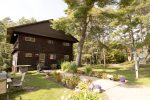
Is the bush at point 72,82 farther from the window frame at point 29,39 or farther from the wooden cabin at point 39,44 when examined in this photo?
the window frame at point 29,39

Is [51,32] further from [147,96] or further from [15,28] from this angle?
[147,96]

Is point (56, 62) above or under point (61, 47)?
under

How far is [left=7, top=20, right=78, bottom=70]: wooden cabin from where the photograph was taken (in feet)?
86.2

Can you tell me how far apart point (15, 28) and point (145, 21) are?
18.0 m

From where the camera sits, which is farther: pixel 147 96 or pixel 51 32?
pixel 51 32

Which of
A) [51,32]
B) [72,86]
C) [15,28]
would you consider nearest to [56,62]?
[51,32]

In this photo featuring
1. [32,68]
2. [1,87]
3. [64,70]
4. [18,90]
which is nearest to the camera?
[1,87]

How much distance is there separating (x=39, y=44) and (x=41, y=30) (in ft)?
7.46

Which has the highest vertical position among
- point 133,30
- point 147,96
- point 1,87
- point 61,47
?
point 133,30

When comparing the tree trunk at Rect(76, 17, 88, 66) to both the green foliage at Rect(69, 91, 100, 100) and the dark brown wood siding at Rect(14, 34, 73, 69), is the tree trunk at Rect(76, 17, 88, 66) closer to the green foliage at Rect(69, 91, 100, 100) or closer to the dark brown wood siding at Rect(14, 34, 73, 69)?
the dark brown wood siding at Rect(14, 34, 73, 69)

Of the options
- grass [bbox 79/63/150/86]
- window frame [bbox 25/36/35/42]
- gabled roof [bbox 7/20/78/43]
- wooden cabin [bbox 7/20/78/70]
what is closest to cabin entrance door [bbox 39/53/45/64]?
wooden cabin [bbox 7/20/78/70]

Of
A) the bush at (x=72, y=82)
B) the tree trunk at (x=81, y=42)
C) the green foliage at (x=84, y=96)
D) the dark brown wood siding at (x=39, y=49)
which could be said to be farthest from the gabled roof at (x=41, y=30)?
the green foliage at (x=84, y=96)

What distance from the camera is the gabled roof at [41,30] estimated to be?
26005 mm

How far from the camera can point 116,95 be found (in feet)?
34.9
